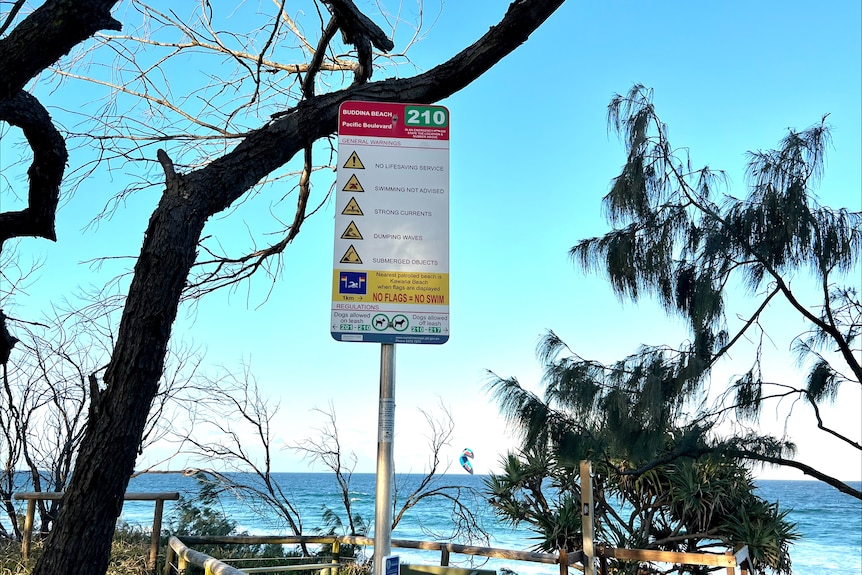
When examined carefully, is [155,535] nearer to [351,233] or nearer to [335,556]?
[335,556]

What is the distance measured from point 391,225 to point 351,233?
92mm

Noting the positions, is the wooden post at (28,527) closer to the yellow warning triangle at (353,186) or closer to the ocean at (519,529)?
the yellow warning triangle at (353,186)

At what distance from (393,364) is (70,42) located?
1438 mm

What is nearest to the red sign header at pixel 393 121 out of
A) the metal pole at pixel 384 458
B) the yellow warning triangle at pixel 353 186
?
the yellow warning triangle at pixel 353 186

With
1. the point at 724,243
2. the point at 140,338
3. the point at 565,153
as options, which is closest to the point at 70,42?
the point at 140,338

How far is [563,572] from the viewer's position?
4.56 metres

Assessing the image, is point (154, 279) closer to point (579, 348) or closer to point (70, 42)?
point (70, 42)

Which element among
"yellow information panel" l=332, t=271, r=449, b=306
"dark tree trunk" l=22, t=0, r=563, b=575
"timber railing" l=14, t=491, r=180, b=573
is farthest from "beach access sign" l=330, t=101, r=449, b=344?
"timber railing" l=14, t=491, r=180, b=573

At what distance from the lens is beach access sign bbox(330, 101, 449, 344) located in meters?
1.55

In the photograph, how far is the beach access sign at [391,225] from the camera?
5.08ft

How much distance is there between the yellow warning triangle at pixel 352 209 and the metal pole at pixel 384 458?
0.97ft

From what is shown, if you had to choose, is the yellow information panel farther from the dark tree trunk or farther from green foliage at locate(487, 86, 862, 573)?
green foliage at locate(487, 86, 862, 573)

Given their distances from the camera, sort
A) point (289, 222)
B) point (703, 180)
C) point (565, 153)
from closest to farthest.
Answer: point (289, 222) → point (703, 180) → point (565, 153)

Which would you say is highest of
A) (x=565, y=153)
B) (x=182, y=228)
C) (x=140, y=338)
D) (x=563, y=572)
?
(x=565, y=153)
